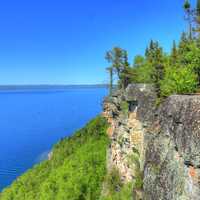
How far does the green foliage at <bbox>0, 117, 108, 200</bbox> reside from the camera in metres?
34.8

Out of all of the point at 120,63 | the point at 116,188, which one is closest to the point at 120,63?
the point at 120,63

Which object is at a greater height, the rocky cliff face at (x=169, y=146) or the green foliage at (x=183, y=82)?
the green foliage at (x=183, y=82)

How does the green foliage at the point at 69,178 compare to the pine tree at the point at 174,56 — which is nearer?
the pine tree at the point at 174,56

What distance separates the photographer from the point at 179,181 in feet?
35.4

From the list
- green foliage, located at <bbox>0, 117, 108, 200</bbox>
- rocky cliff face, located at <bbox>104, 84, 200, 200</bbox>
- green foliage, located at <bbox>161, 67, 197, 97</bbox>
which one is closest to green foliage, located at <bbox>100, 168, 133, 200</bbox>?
rocky cliff face, located at <bbox>104, 84, 200, 200</bbox>

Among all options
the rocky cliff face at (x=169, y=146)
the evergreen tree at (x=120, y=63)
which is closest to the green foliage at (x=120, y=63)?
the evergreen tree at (x=120, y=63)

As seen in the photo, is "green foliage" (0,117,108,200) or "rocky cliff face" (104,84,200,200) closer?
"rocky cliff face" (104,84,200,200)

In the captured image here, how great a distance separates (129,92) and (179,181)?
38.9 feet

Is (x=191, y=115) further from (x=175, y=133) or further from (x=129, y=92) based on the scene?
(x=129, y=92)

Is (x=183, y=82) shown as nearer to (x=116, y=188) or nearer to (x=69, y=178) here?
(x=116, y=188)

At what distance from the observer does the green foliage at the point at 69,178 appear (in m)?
34.8

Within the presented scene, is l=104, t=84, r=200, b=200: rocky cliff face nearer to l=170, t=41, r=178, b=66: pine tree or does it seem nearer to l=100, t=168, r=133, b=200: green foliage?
l=100, t=168, r=133, b=200: green foliage

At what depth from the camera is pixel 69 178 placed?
37.6 metres

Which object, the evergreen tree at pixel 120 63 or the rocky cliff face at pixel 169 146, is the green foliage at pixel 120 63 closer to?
the evergreen tree at pixel 120 63
